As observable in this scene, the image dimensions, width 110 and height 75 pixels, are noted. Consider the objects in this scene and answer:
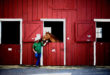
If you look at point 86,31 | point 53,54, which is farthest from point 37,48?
point 86,31

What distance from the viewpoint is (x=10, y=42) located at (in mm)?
10609

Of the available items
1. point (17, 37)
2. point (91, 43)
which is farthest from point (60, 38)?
point (17, 37)

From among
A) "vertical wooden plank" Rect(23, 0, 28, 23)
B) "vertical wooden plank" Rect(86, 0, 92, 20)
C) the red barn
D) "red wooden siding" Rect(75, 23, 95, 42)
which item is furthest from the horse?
"vertical wooden plank" Rect(86, 0, 92, 20)

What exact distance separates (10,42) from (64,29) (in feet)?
11.1

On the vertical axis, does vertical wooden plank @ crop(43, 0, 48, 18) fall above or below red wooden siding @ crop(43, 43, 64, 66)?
above

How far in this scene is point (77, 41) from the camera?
33.1ft

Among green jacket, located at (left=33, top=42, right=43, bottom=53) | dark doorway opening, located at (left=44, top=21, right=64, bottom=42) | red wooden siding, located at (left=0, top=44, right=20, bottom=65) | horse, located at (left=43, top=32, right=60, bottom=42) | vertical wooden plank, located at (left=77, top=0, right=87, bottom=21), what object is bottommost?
red wooden siding, located at (left=0, top=44, right=20, bottom=65)

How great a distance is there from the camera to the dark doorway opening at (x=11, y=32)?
1054 cm

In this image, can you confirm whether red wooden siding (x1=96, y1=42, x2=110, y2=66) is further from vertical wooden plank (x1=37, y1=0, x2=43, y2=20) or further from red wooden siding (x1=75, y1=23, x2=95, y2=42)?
vertical wooden plank (x1=37, y1=0, x2=43, y2=20)

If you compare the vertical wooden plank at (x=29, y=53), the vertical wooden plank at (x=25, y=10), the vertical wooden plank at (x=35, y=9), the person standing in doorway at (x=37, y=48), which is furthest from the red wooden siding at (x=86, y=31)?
the vertical wooden plank at (x=25, y=10)

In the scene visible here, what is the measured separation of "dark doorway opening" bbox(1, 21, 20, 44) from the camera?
10.5 metres

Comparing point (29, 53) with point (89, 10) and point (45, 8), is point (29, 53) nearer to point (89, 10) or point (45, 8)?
point (45, 8)

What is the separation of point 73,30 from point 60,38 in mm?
1117

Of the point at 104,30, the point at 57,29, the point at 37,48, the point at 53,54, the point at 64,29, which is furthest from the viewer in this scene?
the point at 57,29
